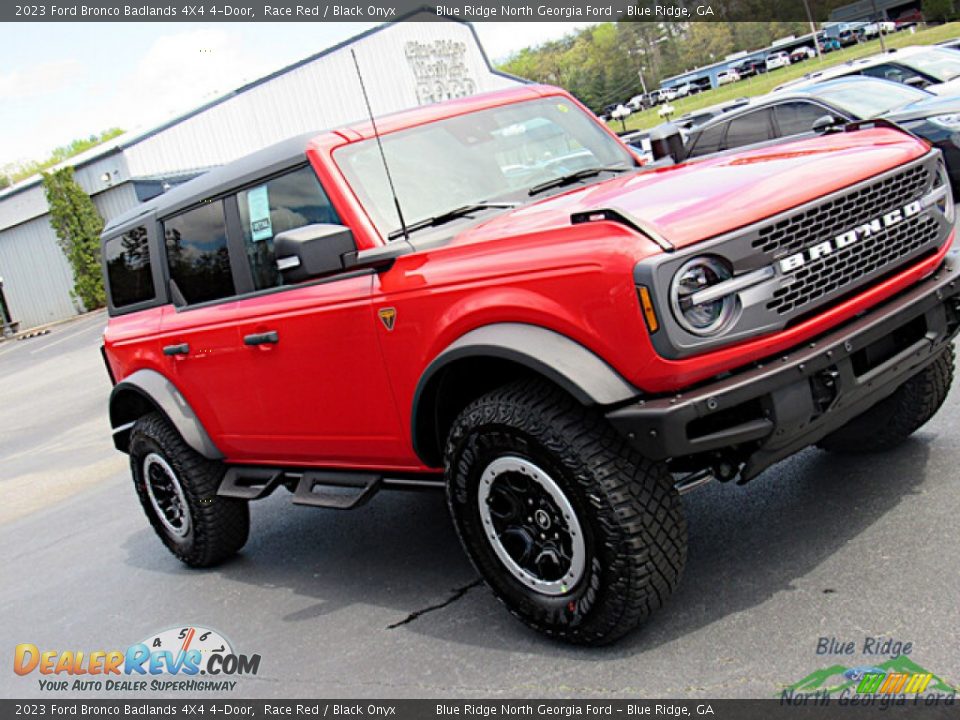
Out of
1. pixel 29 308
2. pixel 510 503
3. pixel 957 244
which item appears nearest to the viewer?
pixel 510 503

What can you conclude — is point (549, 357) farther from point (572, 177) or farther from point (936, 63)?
point (936, 63)

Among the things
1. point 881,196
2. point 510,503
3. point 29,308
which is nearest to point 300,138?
point 510,503

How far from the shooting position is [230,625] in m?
5.14

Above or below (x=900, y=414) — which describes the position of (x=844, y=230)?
above

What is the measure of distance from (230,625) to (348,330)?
5.43ft

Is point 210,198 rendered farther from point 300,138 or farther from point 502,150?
point 502,150

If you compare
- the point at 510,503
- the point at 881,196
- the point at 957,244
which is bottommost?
the point at 957,244

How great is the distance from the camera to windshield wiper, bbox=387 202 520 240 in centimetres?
455

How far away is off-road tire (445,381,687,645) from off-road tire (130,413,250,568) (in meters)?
2.43

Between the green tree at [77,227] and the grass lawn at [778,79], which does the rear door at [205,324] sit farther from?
the green tree at [77,227]

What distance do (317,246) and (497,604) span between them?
1.69 m

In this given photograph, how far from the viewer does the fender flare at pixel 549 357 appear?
352cm

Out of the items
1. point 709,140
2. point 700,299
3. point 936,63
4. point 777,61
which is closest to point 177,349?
point 700,299

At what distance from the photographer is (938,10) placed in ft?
225
